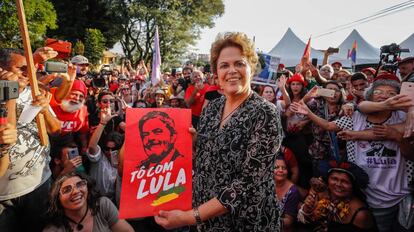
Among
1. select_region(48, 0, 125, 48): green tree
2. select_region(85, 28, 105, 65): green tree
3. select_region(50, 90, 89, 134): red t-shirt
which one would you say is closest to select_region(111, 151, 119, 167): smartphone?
select_region(50, 90, 89, 134): red t-shirt

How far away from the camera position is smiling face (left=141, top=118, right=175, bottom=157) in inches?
61.7

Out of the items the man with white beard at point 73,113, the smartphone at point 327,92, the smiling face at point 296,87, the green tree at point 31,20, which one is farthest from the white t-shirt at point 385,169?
the green tree at point 31,20

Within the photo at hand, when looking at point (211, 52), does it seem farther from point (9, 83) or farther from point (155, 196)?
point (9, 83)

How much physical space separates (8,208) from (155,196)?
1.44 m

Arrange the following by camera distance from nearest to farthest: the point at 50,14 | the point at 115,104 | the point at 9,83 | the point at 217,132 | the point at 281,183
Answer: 1. the point at 217,132
2. the point at 9,83
3. the point at 281,183
4. the point at 115,104
5. the point at 50,14

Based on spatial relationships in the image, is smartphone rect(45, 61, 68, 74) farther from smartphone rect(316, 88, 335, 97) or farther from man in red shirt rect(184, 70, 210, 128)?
man in red shirt rect(184, 70, 210, 128)

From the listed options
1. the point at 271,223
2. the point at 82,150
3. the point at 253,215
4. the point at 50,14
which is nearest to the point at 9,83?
the point at 253,215

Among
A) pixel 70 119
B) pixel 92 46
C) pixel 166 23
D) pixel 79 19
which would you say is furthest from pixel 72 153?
pixel 79 19

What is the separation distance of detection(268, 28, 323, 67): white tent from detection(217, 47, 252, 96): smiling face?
12620 mm

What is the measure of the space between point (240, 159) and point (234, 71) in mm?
453

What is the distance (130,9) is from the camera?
26594 mm

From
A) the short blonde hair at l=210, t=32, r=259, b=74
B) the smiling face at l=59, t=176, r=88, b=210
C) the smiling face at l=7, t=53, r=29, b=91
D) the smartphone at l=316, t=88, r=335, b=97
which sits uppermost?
the short blonde hair at l=210, t=32, r=259, b=74

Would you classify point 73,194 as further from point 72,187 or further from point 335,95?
point 335,95

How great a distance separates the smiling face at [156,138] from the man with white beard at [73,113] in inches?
90.7
